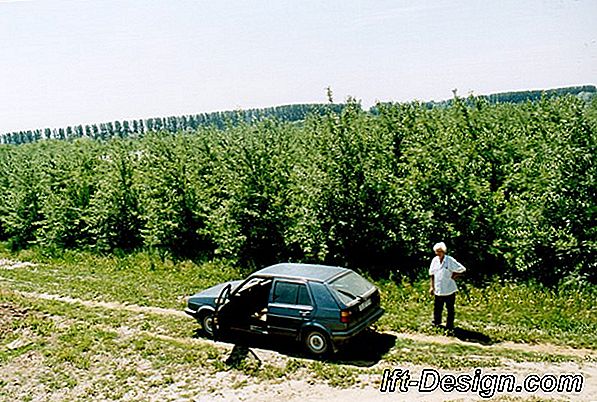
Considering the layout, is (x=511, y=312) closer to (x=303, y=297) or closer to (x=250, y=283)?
(x=303, y=297)

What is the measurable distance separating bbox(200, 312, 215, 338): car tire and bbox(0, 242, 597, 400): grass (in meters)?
0.30

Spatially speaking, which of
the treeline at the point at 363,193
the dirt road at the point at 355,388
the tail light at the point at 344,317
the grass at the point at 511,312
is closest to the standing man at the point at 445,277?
the grass at the point at 511,312

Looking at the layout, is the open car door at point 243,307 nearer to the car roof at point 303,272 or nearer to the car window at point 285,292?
the car roof at point 303,272

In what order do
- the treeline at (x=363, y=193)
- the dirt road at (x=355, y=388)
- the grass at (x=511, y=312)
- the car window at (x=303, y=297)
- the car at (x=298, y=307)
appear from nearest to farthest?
the dirt road at (x=355, y=388) < the car at (x=298, y=307) < the car window at (x=303, y=297) < the grass at (x=511, y=312) < the treeline at (x=363, y=193)

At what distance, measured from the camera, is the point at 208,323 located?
40.5 ft

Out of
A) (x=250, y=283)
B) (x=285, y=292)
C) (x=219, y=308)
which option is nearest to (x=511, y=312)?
(x=285, y=292)

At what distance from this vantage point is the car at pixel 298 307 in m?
10.6

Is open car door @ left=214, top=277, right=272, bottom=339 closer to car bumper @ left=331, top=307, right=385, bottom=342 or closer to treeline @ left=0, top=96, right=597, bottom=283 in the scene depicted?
car bumper @ left=331, top=307, right=385, bottom=342

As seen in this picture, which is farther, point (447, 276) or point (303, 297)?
point (447, 276)

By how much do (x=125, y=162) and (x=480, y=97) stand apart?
17.1m

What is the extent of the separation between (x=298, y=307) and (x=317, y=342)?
78 centimetres

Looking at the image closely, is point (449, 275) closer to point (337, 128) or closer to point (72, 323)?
point (337, 128)

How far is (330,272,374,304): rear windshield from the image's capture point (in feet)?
35.4

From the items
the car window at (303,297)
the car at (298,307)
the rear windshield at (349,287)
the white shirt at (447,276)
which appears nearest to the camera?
the car at (298,307)
